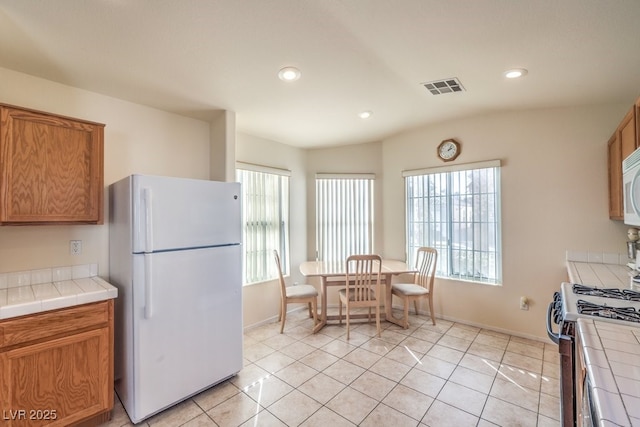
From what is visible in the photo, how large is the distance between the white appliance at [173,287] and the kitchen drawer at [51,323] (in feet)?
0.57

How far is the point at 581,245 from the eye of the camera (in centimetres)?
281

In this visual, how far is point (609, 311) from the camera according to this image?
4.76 ft

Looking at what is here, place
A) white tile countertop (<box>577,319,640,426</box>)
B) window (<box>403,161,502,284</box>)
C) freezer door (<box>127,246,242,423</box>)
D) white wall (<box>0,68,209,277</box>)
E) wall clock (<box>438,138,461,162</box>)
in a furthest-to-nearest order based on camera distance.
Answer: wall clock (<box>438,138,461,162</box>) → window (<box>403,161,502,284</box>) → white wall (<box>0,68,209,277</box>) → freezer door (<box>127,246,242,423</box>) → white tile countertop (<box>577,319,640,426</box>)

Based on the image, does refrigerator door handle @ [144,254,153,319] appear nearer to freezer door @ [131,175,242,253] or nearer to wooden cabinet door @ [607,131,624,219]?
freezer door @ [131,175,242,253]

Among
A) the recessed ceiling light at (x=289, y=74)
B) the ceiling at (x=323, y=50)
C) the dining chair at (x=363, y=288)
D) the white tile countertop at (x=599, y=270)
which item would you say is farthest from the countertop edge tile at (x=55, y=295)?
the white tile countertop at (x=599, y=270)

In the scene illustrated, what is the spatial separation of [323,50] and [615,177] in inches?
108

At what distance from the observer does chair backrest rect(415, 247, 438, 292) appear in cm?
357

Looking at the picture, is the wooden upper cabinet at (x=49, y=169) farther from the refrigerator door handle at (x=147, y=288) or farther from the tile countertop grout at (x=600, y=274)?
the tile countertop grout at (x=600, y=274)


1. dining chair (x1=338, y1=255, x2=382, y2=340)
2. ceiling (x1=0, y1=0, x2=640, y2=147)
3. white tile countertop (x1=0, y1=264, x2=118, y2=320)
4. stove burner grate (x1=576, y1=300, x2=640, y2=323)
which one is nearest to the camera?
stove burner grate (x1=576, y1=300, x2=640, y2=323)

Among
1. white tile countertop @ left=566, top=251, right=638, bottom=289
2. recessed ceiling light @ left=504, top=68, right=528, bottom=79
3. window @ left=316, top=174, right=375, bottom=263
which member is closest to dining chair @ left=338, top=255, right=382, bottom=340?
window @ left=316, top=174, right=375, bottom=263

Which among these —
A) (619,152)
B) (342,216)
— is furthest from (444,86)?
(342,216)

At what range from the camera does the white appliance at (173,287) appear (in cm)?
190

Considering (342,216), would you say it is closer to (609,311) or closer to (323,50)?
(323,50)

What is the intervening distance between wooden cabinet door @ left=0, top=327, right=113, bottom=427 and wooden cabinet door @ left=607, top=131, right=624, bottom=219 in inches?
160
